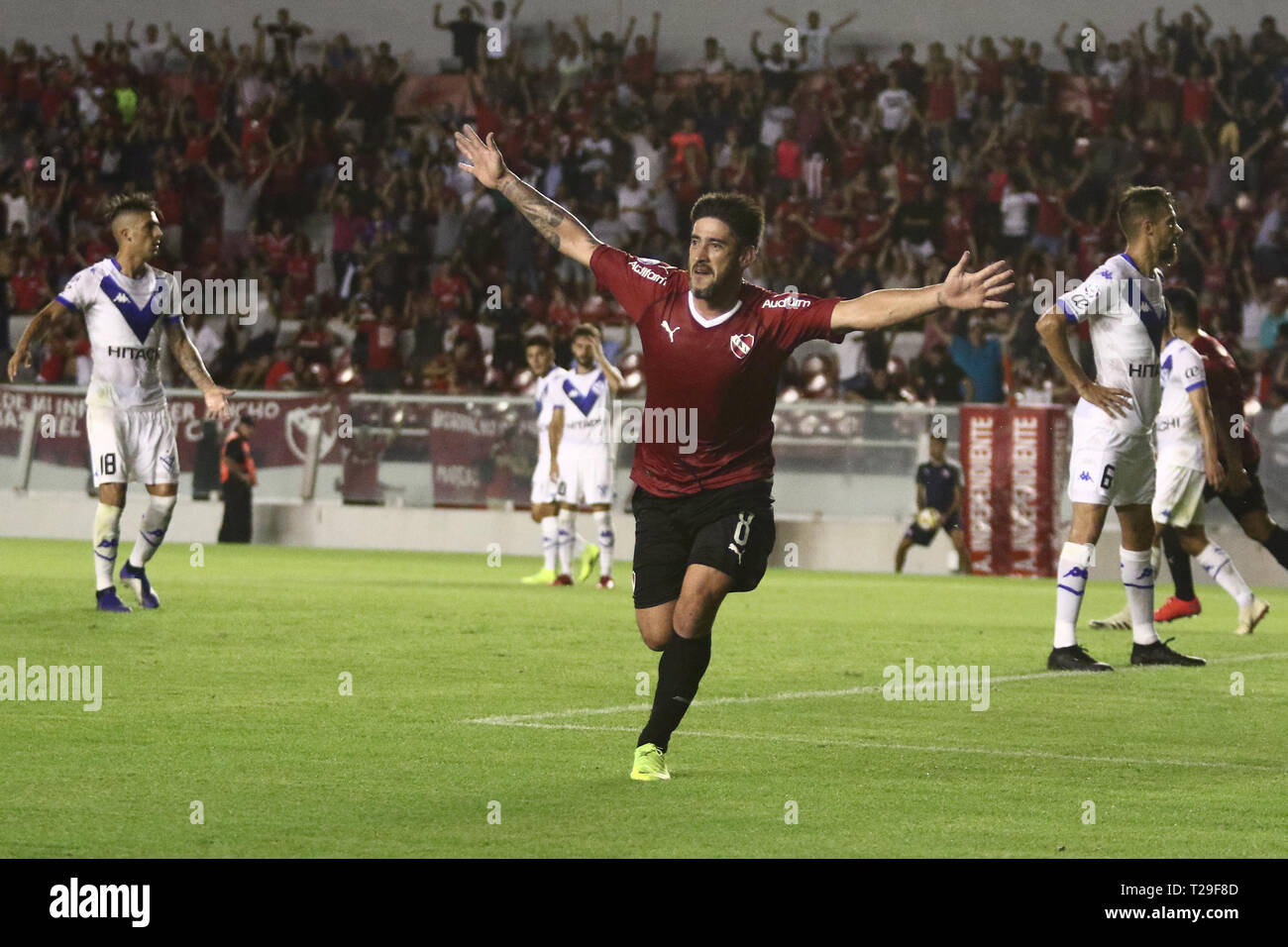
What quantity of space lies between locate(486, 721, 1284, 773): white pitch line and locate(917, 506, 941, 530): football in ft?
46.0

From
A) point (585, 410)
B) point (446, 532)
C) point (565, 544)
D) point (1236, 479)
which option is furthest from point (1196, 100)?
point (1236, 479)

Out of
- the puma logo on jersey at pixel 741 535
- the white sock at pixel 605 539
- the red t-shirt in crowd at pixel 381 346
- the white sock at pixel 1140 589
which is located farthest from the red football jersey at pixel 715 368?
the red t-shirt in crowd at pixel 381 346

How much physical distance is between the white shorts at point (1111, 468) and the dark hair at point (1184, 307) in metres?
2.38

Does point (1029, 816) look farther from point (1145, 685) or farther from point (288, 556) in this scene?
point (288, 556)

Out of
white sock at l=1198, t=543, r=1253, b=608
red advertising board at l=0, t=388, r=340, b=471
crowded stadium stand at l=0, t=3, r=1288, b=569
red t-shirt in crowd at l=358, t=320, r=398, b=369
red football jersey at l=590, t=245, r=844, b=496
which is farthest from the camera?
red t-shirt in crowd at l=358, t=320, r=398, b=369

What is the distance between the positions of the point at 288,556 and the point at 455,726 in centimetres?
1439

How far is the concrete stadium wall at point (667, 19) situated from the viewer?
30.1 metres

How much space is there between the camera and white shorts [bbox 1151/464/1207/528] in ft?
49.9

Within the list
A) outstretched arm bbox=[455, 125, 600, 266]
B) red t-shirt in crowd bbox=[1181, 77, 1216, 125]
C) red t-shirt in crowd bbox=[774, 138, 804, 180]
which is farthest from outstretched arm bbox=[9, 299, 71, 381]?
red t-shirt in crowd bbox=[1181, 77, 1216, 125]

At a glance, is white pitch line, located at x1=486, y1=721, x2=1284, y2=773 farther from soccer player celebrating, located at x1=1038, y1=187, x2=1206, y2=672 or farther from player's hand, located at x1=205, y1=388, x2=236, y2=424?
player's hand, located at x1=205, y1=388, x2=236, y2=424

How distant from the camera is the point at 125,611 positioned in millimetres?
14977

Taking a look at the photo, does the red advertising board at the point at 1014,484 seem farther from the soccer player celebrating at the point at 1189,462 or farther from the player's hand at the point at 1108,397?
the player's hand at the point at 1108,397

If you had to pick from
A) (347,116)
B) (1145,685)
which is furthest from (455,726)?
(347,116)

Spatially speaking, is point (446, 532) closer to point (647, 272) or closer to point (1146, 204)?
point (1146, 204)
